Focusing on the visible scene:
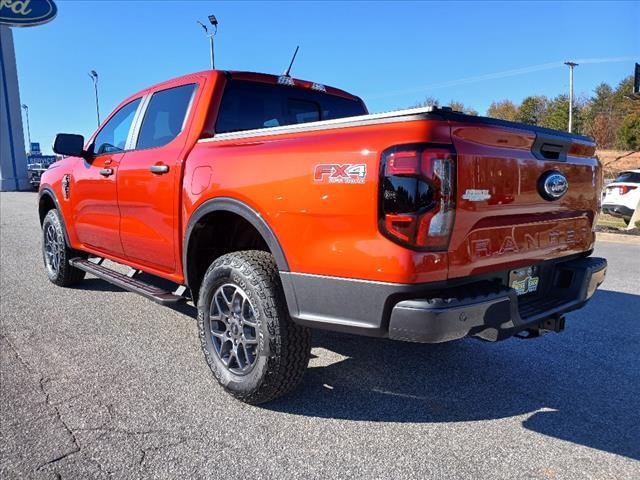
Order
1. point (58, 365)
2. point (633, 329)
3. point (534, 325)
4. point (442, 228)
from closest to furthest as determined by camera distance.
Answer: point (442, 228) → point (534, 325) → point (58, 365) → point (633, 329)

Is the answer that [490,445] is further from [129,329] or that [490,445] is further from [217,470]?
[129,329]

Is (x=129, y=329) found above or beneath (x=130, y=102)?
beneath

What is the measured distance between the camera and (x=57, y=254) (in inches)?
220

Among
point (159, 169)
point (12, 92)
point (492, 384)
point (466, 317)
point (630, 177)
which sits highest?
point (12, 92)

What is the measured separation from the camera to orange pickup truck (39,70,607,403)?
2199mm

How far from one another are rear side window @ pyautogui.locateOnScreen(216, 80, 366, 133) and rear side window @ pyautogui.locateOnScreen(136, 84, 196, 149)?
0.30m

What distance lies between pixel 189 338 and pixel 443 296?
2420 mm

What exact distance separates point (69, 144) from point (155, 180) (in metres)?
1.56

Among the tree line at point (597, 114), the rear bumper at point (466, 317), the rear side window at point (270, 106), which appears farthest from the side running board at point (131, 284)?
the tree line at point (597, 114)

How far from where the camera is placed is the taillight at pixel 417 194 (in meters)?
2.14

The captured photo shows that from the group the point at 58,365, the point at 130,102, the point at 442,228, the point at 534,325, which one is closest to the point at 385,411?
the point at 534,325

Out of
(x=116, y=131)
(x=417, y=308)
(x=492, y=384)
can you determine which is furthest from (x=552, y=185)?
(x=116, y=131)

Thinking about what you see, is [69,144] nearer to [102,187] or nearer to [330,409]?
[102,187]

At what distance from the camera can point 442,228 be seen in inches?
86.3
